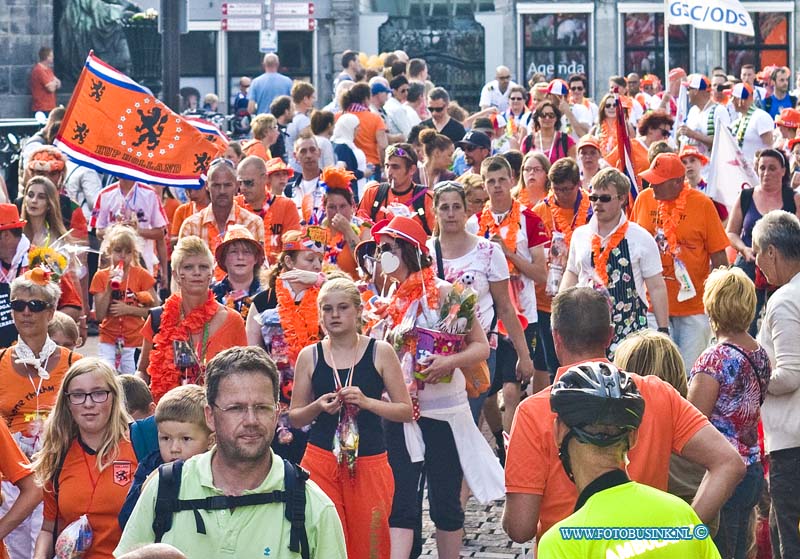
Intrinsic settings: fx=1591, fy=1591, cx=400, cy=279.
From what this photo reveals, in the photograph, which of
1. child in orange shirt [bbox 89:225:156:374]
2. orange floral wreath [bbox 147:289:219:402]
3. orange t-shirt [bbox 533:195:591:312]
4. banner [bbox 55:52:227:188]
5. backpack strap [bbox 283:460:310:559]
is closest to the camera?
backpack strap [bbox 283:460:310:559]

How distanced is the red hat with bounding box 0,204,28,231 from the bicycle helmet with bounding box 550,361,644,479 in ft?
19.6

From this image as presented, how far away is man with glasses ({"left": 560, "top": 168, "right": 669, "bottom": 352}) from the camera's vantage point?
8805 millimetres

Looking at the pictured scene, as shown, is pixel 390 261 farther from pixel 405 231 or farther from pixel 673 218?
pixel 673 218

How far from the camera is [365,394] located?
666cm

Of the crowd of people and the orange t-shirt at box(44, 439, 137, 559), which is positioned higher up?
the crowd of people

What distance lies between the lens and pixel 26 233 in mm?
10609

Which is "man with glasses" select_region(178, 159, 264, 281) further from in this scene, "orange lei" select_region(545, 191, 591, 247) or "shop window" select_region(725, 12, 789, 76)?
"shop window" select_region(725, 12, 789, 76)

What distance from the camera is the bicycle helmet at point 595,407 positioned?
3994 millimetres

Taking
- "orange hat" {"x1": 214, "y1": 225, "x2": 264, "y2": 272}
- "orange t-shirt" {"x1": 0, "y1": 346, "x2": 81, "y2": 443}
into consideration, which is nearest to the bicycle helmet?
"orange t-shirt" {"x1": 0, "y1": 346, "x2": 81, "y2": 443}

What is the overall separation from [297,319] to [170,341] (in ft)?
2.00

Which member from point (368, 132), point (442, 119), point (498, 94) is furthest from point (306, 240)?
point (498, 94)

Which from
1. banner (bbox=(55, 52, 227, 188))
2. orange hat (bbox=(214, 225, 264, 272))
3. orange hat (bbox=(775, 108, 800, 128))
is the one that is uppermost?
orange hat (bbox=(775, 108, 800, 128))

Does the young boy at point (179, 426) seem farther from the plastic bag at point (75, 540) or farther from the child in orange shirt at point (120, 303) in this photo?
the child in orange shirt at point (120, 303)

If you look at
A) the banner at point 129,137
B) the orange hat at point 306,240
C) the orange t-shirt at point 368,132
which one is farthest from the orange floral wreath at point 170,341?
the orange t-shirt at point 368,132
